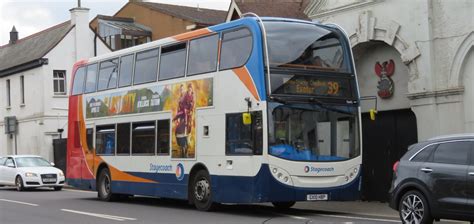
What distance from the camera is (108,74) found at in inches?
804

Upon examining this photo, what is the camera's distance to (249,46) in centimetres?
1488

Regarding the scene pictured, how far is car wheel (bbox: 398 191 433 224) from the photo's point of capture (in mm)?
11655

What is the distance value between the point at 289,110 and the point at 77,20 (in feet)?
94.8

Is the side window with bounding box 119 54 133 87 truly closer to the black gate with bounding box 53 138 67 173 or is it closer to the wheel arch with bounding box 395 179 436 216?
the wheel arch with bounding box 395 179 436 216

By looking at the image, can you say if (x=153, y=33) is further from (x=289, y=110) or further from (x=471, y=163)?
(x=471, y=163)

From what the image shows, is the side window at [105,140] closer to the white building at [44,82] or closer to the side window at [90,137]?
the side window at [90,137]

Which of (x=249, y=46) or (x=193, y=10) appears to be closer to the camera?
(x=249, y=46)

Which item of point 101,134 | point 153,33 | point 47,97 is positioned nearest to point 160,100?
point 101,134

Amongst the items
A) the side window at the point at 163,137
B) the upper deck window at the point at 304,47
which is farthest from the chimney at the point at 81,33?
the upper deck window at the point at 304,47

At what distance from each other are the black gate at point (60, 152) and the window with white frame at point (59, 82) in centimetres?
320

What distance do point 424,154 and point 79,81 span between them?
43.3 ft

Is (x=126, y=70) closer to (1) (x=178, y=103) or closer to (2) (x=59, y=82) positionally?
(1) (x=178, y=103)

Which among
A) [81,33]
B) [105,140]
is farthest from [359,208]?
[81,33]

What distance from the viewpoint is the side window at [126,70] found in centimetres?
1927
